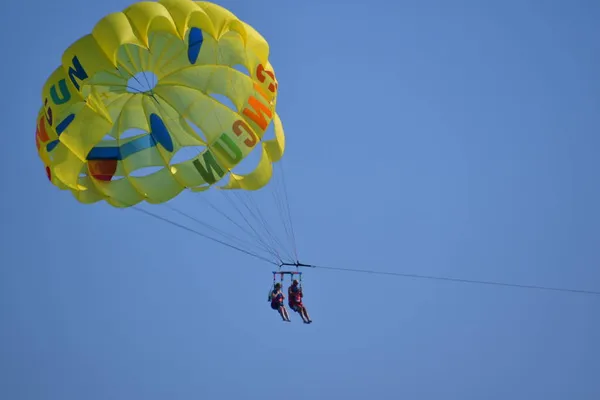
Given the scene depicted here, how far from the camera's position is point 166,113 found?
30.1 meters

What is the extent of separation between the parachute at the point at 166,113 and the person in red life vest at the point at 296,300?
2499 mm

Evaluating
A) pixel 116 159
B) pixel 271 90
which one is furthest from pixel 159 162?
pixel 271 90

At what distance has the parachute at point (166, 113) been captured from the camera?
28594mm

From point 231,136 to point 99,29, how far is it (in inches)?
153

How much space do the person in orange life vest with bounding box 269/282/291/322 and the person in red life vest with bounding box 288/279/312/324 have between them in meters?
0.19

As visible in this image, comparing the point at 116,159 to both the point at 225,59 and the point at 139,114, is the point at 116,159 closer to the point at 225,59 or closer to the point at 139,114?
the point at 139,114

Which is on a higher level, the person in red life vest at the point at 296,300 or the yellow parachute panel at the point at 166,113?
the yellow parachute panel at the point at 166,113

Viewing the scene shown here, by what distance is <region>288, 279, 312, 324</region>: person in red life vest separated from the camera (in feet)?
98.6

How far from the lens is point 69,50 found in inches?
1109

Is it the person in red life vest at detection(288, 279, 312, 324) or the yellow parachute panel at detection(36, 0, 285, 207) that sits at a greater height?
the yellow parachute panel at detection(36, 0, 285, 207)

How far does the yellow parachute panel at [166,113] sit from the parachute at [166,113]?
2 cm

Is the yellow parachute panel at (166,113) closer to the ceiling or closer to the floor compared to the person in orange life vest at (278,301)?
closer to the ceiling

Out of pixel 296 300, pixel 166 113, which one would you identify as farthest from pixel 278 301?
pixel 166 113

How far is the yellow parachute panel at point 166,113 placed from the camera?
28594mm
